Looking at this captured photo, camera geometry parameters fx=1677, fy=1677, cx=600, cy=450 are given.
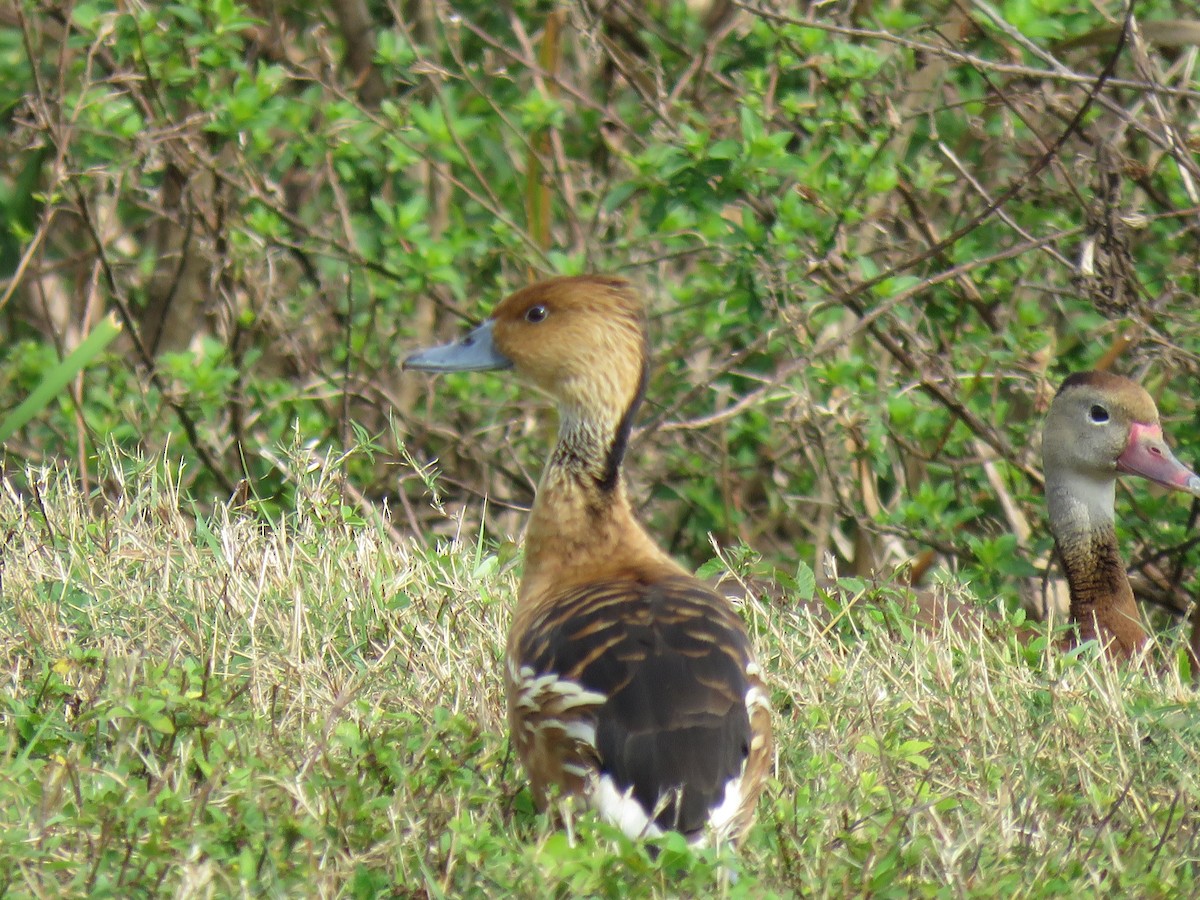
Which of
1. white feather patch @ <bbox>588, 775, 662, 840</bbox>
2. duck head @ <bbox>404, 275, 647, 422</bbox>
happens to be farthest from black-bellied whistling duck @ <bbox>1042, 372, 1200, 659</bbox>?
white feather patch @ <bbox>588, 775, 662, 840</bbox>

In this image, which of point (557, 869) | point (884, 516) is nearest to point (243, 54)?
point (884, 516)

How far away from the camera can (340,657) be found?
4281mm

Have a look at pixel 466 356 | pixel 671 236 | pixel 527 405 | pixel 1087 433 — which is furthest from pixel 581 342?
pixel 527 405

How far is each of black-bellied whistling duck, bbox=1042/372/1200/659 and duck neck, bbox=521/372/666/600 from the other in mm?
2236

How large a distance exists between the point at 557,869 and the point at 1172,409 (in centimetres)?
459

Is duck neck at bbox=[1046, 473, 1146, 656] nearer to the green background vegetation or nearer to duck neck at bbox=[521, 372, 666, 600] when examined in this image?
the green background vegetation

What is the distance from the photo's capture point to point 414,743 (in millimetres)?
3547

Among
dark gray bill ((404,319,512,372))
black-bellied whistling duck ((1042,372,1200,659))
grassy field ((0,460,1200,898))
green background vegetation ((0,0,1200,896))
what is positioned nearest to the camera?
grassy field ((0,460,1200,898))

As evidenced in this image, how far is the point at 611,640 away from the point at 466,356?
1.40 meters

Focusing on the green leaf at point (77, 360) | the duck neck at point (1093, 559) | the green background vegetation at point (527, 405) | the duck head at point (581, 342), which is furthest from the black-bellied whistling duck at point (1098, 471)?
the green leaf at point (77, 360)

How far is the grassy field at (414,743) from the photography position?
9.84ft

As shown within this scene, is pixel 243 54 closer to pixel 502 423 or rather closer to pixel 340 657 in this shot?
pixel 502 423

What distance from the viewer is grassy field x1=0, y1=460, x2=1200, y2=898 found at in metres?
3.00

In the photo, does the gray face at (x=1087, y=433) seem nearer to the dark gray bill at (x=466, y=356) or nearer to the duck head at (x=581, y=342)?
the duck head at (x=581, y=342)
